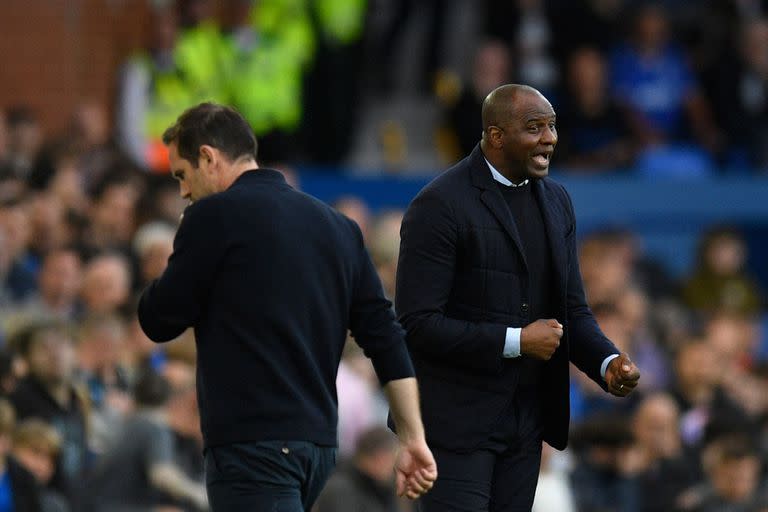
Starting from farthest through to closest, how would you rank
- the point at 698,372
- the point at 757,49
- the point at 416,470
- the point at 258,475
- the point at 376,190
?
1. the point at 757,49
2. the point at 376,190
3. the point at 698,372
4. the point at 416,470
5. the point at 258,475

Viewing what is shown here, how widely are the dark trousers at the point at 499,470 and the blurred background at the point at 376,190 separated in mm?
3157

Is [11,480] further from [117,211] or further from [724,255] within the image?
[724,255]

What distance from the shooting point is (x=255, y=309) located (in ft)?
19.2

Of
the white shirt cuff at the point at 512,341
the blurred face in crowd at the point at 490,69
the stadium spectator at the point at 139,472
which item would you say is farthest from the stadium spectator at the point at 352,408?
the blurred face in crowd at the point at 490,69

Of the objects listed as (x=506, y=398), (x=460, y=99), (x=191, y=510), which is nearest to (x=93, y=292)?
(x=191, y=510)

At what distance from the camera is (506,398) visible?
6383 mm

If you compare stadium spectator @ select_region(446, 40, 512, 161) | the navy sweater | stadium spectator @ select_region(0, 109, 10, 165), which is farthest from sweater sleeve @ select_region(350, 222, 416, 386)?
stadium spectator @ select_region(446, 40, 512, 161)

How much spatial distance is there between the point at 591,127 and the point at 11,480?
29.2 ft

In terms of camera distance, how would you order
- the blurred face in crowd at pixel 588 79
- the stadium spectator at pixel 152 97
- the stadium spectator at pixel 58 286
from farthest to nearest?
the blurred face in crowd at pixel 588 79 → the stadium spectator at pixel 152 97 → the stadium spectator at pixel 58 286

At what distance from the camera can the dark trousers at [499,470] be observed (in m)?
6.31

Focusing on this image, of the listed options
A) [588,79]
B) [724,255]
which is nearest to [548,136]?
[724,255]

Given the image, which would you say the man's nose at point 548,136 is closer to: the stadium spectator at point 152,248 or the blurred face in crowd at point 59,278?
the stadium spectator at point 152,248

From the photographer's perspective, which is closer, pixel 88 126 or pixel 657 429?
pixel 657 429

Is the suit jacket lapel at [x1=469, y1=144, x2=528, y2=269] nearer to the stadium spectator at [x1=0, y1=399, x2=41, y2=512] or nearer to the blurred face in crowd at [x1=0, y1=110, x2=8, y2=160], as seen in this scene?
the stadium spectator at [x1=0, y1=399, x2=41, y2=512]
